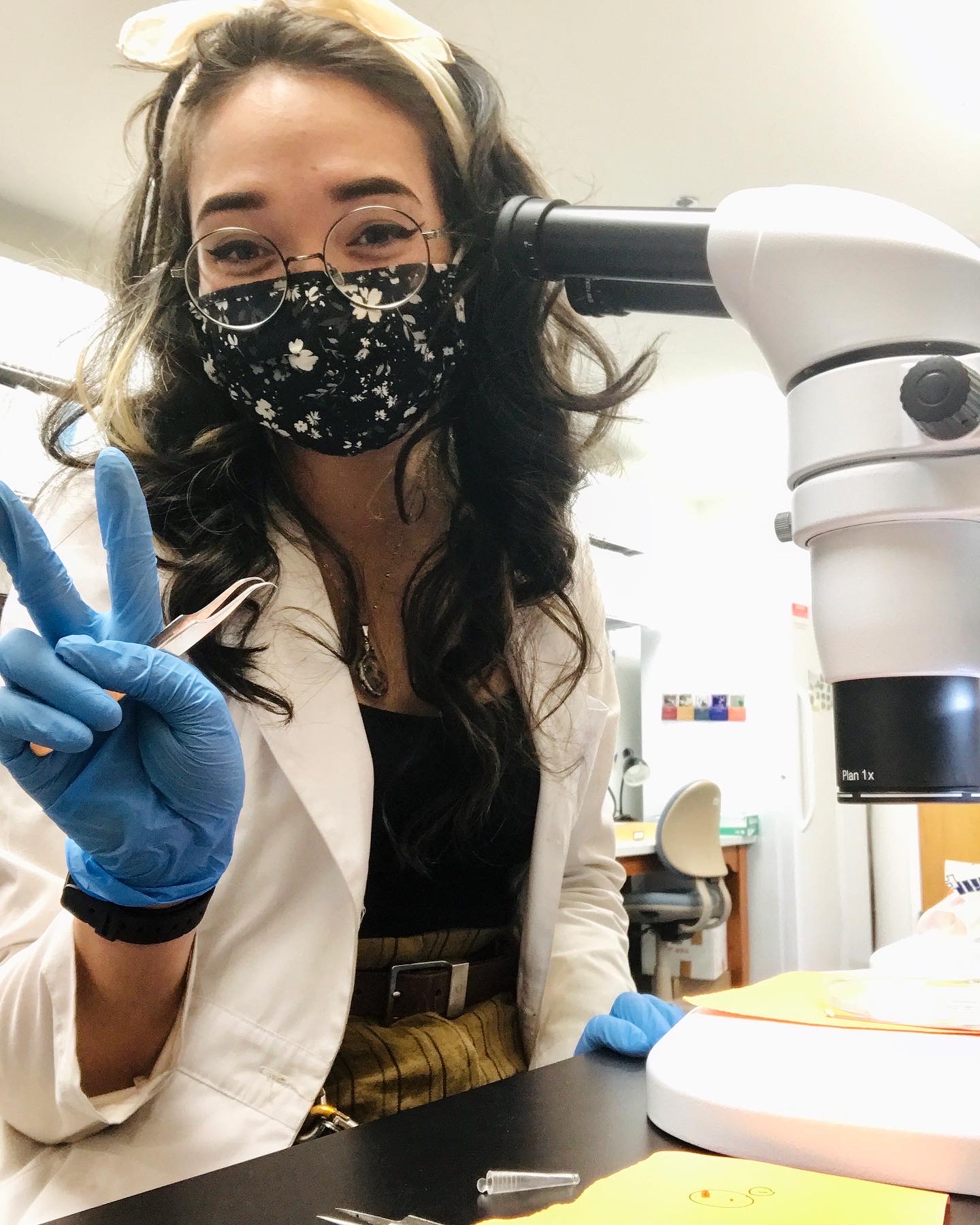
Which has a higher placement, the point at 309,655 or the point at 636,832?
the point at 309,655

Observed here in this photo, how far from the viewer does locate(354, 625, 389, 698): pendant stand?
36.5 inches

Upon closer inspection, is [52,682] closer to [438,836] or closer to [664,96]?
[438,836]

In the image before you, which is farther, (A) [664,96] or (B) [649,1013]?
(A) [664,96]

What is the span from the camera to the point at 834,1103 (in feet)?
1.52

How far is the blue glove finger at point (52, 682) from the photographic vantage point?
47 centimetres

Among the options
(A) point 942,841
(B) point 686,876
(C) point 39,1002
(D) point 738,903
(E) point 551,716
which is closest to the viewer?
(C) point 39,1002

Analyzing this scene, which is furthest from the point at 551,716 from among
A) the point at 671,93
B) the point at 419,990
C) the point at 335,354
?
the point at 671,93

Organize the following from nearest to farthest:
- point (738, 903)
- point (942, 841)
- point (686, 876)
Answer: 1. point (686, 876)
2. point (942, 841)
3. point (738, 903)

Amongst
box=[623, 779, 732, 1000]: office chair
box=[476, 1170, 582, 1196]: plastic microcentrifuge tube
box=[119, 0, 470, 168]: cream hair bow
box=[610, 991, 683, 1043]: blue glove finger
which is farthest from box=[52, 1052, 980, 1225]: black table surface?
box=[623, 779, 732, 1000]: office chair

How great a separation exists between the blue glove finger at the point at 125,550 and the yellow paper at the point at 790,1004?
1.51 ft

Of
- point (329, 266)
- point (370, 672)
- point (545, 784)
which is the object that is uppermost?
point (329, 266)

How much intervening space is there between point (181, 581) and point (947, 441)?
0.60 m

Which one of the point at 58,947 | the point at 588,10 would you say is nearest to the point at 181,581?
the point at 58,947

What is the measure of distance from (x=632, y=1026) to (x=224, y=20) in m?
0.94
